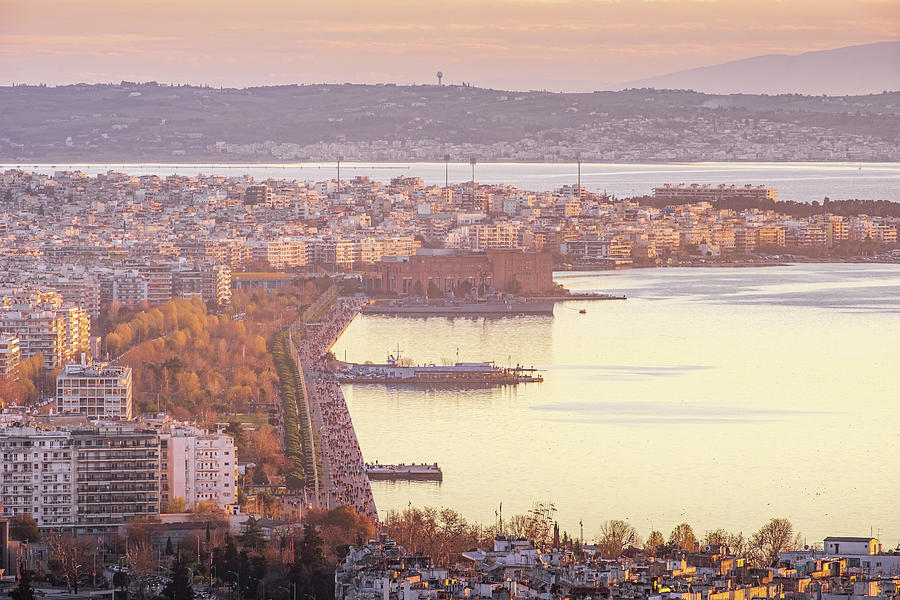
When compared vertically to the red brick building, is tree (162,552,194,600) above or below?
below

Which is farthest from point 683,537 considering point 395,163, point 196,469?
point 395,163

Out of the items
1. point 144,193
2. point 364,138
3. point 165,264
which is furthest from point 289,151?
point 165,264

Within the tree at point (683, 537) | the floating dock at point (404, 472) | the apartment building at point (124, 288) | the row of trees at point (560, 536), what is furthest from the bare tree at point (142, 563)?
the apartment building at point (124, 288)

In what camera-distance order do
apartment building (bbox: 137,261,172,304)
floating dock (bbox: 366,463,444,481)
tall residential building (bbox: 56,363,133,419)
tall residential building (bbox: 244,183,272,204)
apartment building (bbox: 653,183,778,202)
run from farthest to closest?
apartment building (bbox: 653,183,778,202)
tall residential building (bbox: 244,183,272,204)
apartment building (bbox: 137,261,172,304)
tall residential building (bbox: 56,363,133,419)
floating dock (bbox: 366,463,444,481)

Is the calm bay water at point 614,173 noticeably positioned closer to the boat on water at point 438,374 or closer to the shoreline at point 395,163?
the shoreline at point 395,163

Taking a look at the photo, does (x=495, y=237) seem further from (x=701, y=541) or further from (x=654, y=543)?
(x=654, y=543)

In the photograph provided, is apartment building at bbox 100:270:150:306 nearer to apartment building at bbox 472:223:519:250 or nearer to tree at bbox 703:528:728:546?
apartment building at bbox 472:223:519:250

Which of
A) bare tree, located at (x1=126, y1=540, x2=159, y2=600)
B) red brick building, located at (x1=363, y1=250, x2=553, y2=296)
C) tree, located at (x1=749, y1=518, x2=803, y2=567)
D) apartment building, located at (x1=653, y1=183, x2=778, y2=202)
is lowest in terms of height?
tree, located at (x1=749, y1=518, x2=803, y2=567)

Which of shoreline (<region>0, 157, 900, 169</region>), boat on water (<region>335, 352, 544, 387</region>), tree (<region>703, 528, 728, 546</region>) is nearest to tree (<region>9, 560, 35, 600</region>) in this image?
tree (<region>703, 528, 728, 546</region>)
